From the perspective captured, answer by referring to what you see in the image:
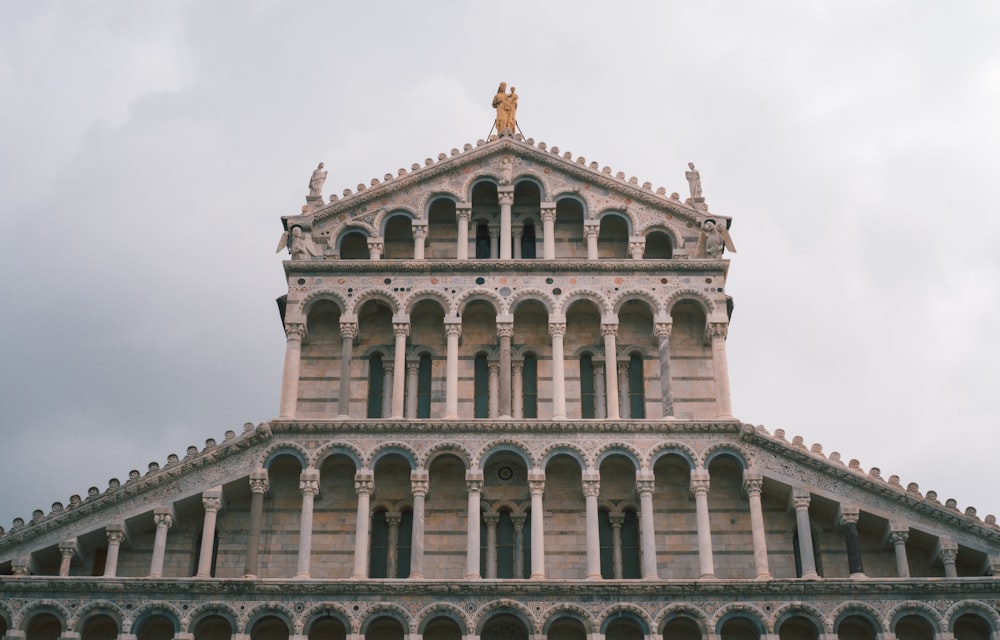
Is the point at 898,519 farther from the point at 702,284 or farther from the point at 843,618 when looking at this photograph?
the point at 702,284

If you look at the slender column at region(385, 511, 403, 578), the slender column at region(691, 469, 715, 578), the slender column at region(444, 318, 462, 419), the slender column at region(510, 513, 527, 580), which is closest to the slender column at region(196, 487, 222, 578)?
the slender column at region(385, 511, 403, 578)

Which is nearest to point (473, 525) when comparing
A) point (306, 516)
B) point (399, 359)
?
point (306, 516)

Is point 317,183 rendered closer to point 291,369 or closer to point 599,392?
point 291,369

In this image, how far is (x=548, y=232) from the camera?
3278 centimetres

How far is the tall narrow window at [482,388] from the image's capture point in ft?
103

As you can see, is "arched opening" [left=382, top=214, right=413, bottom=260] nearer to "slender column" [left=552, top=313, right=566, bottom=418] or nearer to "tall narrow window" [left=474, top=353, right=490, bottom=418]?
"tall narrow window" [left=474, top=353, right=490, bottom=418]

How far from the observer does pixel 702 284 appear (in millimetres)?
31891

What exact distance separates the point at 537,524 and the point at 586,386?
373 centimetres

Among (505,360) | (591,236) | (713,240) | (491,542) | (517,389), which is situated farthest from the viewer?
(591,236)

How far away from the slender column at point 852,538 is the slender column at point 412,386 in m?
8.38

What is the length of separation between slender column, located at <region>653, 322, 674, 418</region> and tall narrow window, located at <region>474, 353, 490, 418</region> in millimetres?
3424

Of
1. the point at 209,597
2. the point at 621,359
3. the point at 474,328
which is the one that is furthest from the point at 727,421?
the point at 209,597

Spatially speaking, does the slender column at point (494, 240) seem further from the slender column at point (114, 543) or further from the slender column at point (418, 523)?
the slender column at point (114, 543)

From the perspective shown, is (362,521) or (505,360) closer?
(362,521)
